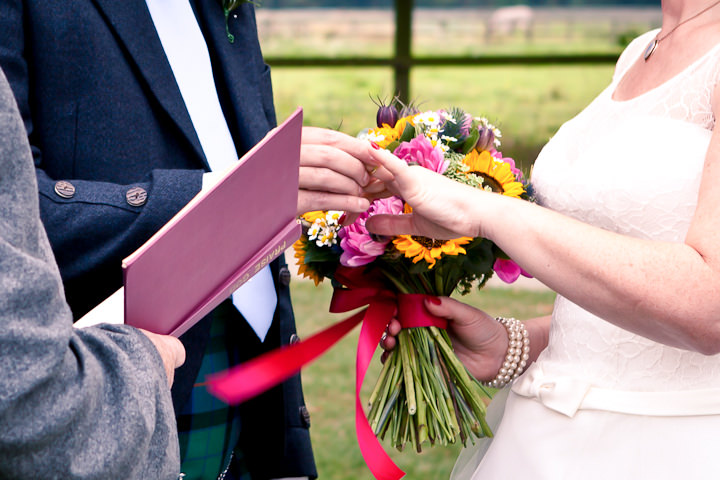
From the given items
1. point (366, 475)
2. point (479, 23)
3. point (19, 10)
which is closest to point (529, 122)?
point (479, 23)

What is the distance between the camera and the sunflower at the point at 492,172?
1.63 m

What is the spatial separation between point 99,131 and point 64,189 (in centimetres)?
18

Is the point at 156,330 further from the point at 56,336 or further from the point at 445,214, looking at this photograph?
the point at 445,214

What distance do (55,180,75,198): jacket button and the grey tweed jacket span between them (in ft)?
1.64

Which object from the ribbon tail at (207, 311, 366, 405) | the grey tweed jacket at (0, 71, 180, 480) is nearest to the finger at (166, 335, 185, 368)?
the grey tweed jacket at (0, 71, 180, 480)

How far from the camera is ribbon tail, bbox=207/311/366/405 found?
1.43 m

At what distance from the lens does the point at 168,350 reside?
A: 110 centimetres

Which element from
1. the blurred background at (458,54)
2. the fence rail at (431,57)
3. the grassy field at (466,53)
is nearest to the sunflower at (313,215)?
the fence rail at (431,57)

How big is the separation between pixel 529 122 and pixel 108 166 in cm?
832

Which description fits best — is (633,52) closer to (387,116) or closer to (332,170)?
(387,116)

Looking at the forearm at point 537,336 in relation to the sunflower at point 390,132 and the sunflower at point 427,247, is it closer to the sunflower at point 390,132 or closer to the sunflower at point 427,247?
the sunflower at point 427,247

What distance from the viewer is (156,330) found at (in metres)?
1.14

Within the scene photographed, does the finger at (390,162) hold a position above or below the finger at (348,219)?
above

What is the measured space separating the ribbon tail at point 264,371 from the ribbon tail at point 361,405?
0.08 m
